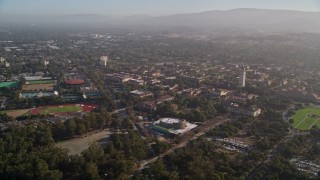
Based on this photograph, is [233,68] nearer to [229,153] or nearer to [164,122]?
[164,122]

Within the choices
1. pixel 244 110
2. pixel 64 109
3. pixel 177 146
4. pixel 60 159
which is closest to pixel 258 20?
pixel 244 110

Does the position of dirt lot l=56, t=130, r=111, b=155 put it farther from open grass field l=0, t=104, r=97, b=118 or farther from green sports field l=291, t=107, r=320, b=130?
green sports field l=291, t=107, r=320, b=130

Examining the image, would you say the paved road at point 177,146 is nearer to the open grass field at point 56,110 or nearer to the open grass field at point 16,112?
the open grass field at point 56,110

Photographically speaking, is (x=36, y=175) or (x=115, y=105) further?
(x=115, y=105)

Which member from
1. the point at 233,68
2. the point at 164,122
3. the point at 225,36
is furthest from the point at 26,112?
the point at 225,36

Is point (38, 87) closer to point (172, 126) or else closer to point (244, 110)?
point (172, 126)

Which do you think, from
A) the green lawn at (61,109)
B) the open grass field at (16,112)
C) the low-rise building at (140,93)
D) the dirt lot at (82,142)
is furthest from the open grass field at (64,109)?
the dirt lot at (82,142)

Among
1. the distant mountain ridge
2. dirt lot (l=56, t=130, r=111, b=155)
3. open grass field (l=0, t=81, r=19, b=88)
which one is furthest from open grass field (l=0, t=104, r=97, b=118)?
the distant mountain ridge
